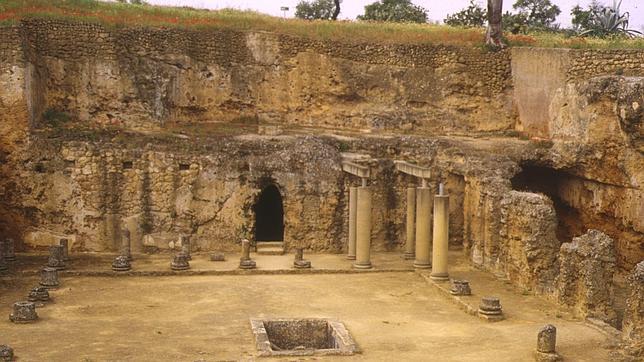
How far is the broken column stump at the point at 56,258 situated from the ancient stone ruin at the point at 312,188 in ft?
0.87

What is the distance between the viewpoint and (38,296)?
22594 millimetres

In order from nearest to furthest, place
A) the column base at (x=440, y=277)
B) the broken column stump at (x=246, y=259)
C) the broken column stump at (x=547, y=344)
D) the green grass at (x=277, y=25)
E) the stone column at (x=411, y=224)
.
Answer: the broken column stump at (x=547, y=344), the column base at (x=440, y=277), the broken column stump at (x=246, y=259), the stone column at (x=411, y=224), the green grass at (x=277, y=25)

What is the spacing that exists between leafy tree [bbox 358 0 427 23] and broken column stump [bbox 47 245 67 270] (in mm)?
36889

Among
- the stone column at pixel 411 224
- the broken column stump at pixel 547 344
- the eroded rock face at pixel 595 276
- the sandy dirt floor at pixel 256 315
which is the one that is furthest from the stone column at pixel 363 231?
the broken column stump at pixel 547 344

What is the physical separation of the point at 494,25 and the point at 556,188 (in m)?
8.89

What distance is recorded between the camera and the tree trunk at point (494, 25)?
121ft

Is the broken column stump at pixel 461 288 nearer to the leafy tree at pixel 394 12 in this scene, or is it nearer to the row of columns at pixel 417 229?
the row of columns at pixel 417 229

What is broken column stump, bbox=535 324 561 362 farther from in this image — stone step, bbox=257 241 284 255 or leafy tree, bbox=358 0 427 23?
leafy tree, bbox=358 0 427 23

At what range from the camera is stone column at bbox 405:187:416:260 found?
29328 millimetres

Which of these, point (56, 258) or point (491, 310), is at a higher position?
point (491, 310)

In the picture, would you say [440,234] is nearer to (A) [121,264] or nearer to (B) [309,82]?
(A) [121,264]

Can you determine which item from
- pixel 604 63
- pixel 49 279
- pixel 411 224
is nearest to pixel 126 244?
pixel 49 279

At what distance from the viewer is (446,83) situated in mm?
36594

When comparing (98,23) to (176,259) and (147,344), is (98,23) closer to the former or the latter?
(176,259)
